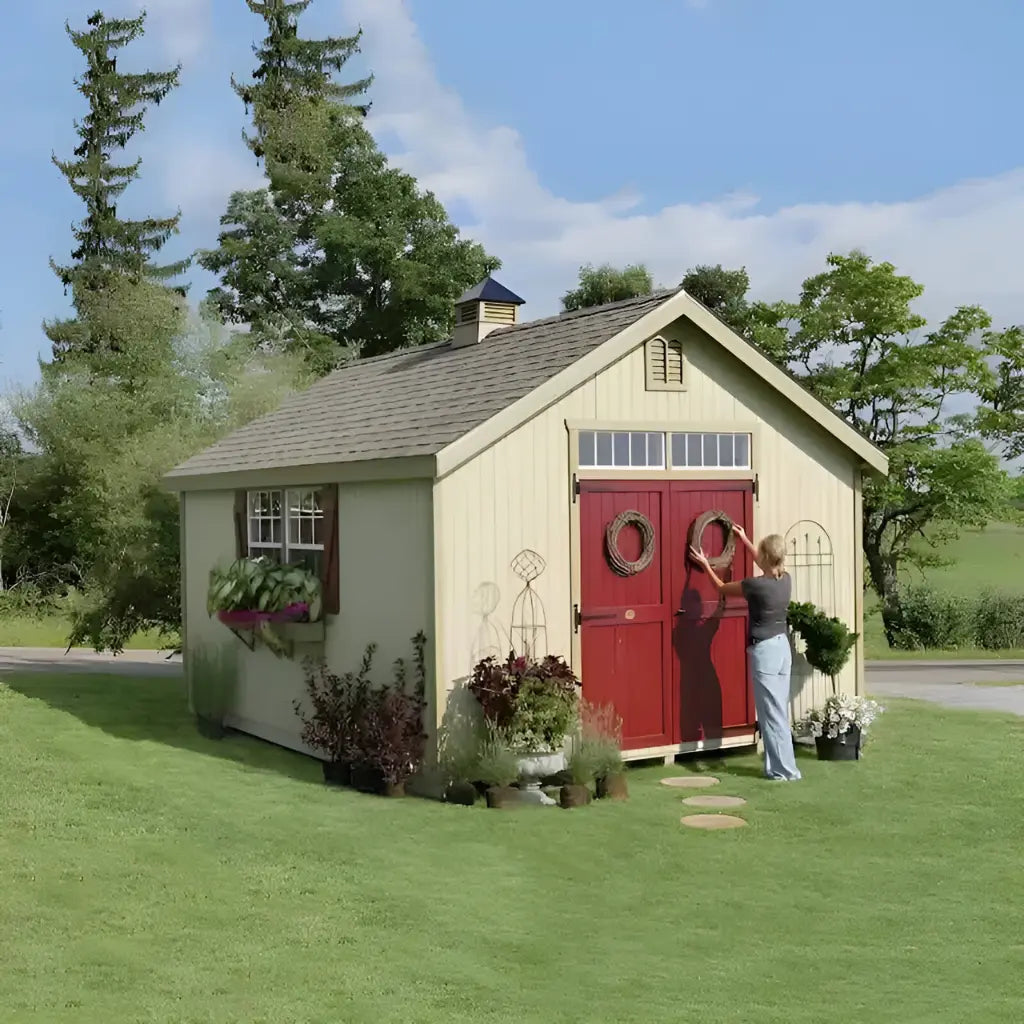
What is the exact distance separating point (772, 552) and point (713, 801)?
2268 millimetres

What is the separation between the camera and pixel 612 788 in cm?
1059

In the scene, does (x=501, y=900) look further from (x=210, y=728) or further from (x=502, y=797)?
(x=210, y=728)

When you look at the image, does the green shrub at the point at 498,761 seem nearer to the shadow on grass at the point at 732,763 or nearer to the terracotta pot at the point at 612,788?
the terracotta pot at the point at 612,788

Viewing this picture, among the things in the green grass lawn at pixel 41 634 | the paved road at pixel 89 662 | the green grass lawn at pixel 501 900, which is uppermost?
the green grass lawn at pixel 41 634

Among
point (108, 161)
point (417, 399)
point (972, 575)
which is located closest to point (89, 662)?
point (417, 399)

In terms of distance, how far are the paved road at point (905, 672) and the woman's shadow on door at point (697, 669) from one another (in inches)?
208

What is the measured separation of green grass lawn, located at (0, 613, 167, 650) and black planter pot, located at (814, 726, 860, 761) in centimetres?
1902

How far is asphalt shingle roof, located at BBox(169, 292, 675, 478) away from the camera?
11414 mm

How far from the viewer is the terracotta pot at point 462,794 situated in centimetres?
1045

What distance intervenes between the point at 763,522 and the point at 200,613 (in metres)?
6.81

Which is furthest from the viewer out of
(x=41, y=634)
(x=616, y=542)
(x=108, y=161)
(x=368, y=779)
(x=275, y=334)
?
(x=108, y=161)

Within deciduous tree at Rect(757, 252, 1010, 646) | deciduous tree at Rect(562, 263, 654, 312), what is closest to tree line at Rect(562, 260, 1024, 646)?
deciduous tree at Rect(757, 252, 1010, 646)

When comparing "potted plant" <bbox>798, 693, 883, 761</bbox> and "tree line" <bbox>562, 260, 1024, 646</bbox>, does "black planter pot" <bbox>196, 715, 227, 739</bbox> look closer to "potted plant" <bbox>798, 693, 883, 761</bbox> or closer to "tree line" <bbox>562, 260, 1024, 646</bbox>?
"potted plant" <bbox>798, 693, 883, 761</bbox>

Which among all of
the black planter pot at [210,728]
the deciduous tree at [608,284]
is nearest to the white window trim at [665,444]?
the black planter pot at [210,728]
